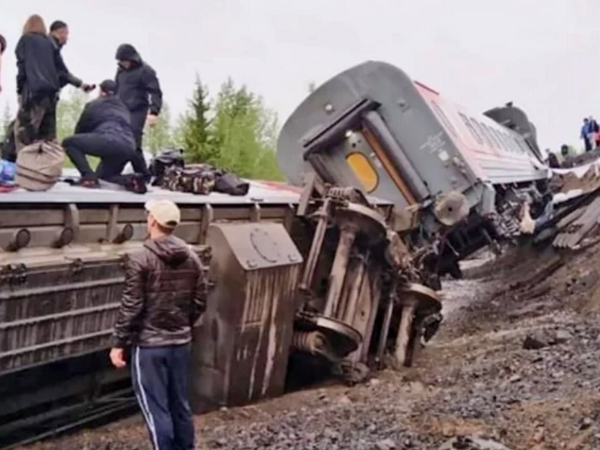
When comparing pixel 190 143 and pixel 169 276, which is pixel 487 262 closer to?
pixel 190 143

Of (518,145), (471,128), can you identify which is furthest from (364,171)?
(518,145)

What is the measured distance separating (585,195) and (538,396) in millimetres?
14030

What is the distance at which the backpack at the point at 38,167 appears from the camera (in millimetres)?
5242

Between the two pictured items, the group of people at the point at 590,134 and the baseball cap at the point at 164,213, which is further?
the group of people at the point at 590,134

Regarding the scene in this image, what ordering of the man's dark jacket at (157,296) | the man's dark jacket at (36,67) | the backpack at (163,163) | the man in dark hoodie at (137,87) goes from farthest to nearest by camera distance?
the man in dark hoodie at (137,87)
the backpack at (163,163)
the man's dark jacket at (36,67)
the man's dark jacket at (157,296)

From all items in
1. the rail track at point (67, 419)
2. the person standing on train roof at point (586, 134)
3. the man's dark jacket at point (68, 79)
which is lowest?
the rail track at point (67, 419)

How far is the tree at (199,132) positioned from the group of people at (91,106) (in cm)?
2049

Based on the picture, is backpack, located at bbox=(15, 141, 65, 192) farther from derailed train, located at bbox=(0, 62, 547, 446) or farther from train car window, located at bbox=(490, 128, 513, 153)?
train car window, located at bbox=(490, 128, 513, 153)

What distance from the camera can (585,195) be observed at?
19.0 meters

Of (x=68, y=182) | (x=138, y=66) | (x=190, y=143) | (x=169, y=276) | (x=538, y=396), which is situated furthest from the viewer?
(x=190, y=143)

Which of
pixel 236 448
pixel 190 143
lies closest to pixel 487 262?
pixel 190 143

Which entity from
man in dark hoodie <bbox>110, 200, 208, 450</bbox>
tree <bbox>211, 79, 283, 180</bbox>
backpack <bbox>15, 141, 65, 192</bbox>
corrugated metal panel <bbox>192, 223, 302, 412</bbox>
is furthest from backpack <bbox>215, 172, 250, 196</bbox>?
tree <bbox>211, 79, 283, 180</bbox>

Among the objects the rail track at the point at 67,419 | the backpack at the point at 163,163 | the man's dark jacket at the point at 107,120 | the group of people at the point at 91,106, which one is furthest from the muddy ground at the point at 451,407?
the man's dark jacket at the point at 107,120

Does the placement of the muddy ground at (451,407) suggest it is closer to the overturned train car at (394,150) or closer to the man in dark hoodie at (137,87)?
the overturned train car at (394,150)
